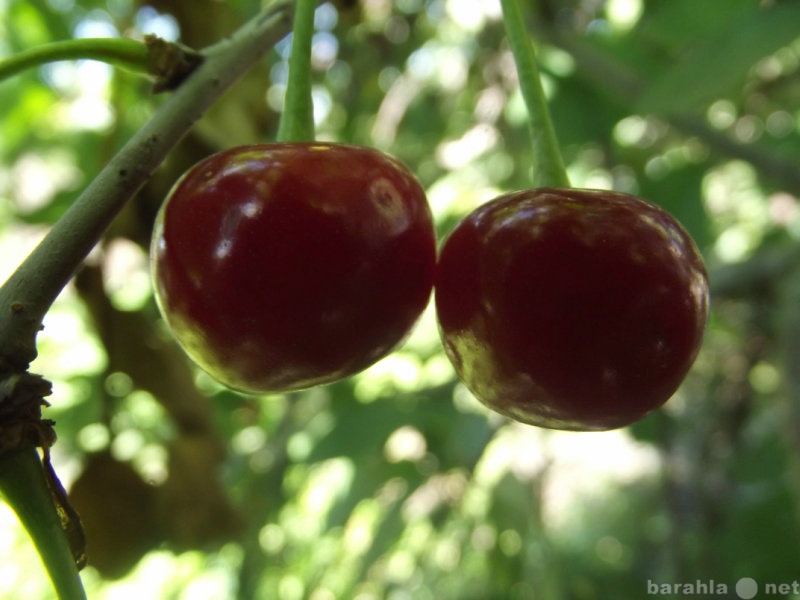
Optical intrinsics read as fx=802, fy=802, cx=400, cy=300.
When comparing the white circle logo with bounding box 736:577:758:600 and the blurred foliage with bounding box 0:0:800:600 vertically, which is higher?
the blurred foliage with bounding box 0:0:800:600

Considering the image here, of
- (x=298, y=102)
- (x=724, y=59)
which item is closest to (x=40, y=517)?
(x=298, y=102)

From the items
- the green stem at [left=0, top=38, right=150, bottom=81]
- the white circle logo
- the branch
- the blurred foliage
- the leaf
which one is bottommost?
the white circle logo

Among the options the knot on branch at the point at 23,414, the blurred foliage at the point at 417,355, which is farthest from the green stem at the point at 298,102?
the blurred foliage at the point at 417,355

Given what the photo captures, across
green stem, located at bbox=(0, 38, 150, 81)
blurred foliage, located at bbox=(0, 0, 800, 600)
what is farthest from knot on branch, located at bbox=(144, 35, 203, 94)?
blurred foliage, located at bbox=(0, 0, 800, 600)

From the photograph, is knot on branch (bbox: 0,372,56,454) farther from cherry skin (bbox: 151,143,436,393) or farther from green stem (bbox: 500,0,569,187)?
green stem (bbox: 500,0,569,187)

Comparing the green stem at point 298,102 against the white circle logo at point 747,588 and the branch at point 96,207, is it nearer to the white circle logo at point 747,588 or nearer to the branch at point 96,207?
the branch at point 96,207

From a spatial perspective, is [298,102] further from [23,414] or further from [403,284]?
[23,414]

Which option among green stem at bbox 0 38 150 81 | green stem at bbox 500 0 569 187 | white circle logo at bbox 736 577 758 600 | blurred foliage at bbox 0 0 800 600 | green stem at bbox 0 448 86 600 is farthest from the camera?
white circle logo at bbox 736 577 758 600
